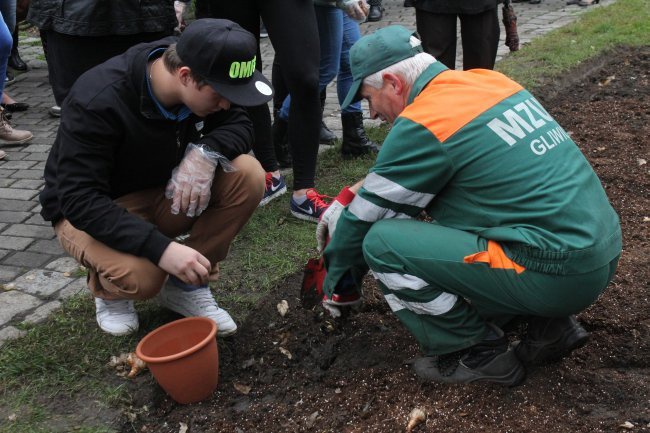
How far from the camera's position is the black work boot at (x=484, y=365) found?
2.73 metres

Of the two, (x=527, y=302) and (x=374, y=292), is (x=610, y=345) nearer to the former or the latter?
(x=527, y=302)

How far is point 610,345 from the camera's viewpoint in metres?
2.96

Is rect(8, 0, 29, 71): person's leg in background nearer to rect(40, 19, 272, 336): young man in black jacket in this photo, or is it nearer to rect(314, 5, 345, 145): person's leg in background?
rect(314, 5, 345, 145): person's leg in background

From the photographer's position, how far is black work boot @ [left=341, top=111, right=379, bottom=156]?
5.14 meters

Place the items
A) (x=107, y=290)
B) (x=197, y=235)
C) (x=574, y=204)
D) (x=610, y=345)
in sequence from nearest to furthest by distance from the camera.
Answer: (x=574, y=204)
(x=610, y=345)
(x=107, y=290)
(x=197, y=235)

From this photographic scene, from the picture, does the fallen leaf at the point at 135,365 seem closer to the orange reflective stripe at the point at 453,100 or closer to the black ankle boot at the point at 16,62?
the orange reflective stripe at the point at 453,100

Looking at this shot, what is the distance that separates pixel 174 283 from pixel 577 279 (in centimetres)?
171

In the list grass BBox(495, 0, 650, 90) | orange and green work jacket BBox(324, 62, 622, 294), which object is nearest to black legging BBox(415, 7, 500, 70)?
grass BBox(495, 0, 650, 90)

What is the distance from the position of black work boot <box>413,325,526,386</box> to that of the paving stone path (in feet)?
6.12

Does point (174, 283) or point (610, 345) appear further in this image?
point (174, 283)

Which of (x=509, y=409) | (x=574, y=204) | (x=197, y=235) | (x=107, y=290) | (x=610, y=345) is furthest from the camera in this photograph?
(x=197, y=235)

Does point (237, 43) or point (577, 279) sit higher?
point (237, 43)

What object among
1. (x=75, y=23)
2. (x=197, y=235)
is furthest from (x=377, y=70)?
(x=75, y=23)

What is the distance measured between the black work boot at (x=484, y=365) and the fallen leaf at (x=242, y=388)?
28.4 inches
